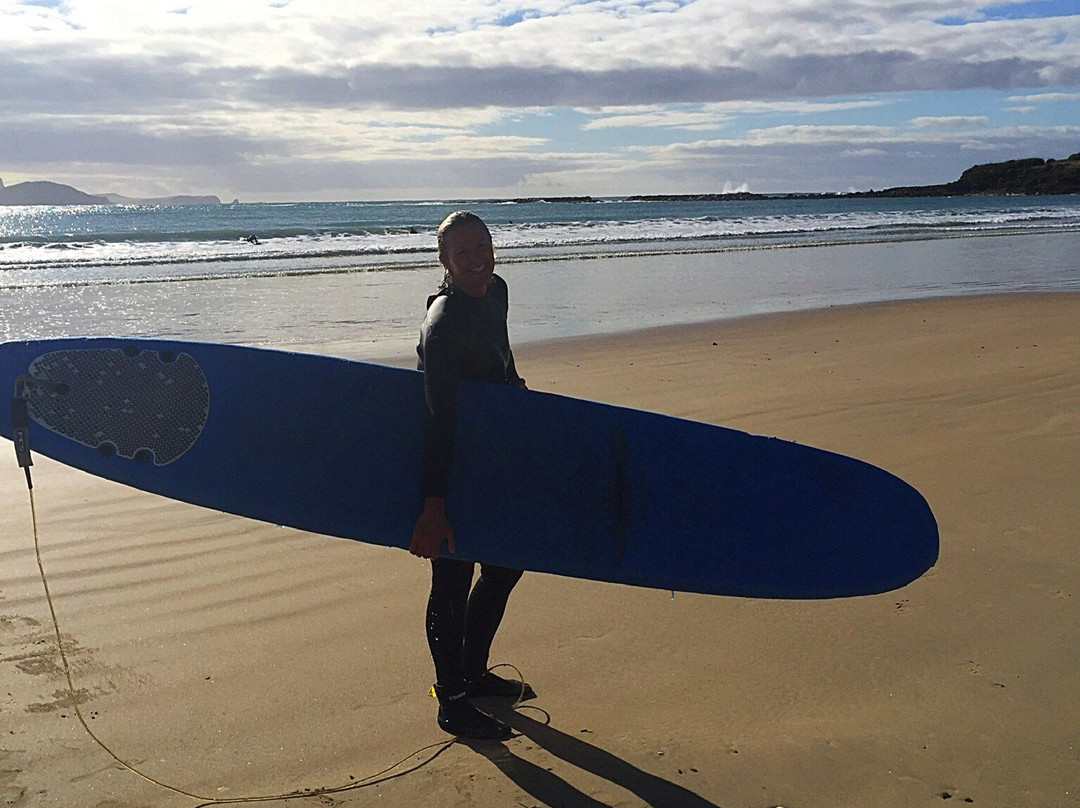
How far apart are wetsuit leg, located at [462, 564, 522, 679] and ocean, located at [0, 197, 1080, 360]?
18.0 feet

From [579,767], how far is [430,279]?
45.0ft

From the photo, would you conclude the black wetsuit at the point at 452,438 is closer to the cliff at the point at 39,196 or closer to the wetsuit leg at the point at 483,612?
the wetsuit leg at the point at 483,612

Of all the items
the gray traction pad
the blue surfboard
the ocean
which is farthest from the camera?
the ocean

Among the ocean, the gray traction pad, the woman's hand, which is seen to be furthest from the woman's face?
the ocean

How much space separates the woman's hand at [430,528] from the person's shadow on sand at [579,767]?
553 mm

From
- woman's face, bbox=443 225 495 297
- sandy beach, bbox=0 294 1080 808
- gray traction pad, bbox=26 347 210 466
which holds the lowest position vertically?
sandy beach, bbox=0 294 1080 808

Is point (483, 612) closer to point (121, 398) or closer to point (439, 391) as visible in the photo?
point (439, 391)

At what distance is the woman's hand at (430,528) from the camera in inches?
98.3

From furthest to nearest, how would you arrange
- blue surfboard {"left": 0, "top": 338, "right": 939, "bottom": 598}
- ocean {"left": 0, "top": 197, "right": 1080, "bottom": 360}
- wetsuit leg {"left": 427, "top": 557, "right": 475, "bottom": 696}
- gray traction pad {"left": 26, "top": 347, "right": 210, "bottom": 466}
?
ocean {"left": 0, "top": 197, "right": 1080, "bottom": 360}
gray traction pad {"left": 26, "top": 347, "right": 210, "bottom": 466}
blue surfboard {"left": 0, "top": 338, "right": 939, "bottom": 598}
wetsuit leg {"left": 427, "top": 557, "right": 475, "bottom": 696}

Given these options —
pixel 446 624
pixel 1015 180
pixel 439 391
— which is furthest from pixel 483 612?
pixel 1015 180

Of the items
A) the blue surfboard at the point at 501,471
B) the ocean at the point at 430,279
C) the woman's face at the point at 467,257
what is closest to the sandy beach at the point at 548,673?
the blue surfboard at the point at 501,471

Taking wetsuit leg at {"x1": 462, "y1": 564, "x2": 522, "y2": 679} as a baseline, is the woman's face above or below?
above

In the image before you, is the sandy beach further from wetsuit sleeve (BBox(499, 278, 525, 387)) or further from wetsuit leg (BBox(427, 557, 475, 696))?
wetsuit sleeve (BBox(499, 278, 525, 387))

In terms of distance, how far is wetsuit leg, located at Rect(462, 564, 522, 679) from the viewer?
2.80 meters
